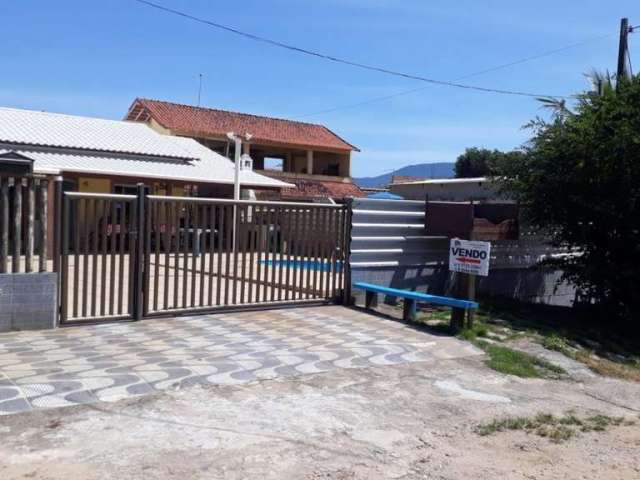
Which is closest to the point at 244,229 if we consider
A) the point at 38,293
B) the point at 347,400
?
the point at 38,293

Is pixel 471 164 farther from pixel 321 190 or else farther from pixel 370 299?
pixel 370 299

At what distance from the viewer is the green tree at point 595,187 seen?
11328 mm

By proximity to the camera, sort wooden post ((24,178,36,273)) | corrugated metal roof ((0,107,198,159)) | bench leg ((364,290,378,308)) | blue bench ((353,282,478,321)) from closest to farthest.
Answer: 1. wooden post ((24,178,36,273))
2. blue bench ((353,282,478,321))
3. bench leg ((364,290,378,308))
4. corrugated metal roof ((0,107,198,159))

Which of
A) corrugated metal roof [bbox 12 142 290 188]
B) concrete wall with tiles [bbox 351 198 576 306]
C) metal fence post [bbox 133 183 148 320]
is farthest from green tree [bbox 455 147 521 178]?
metal fence post [bbox 133 183 148 320]

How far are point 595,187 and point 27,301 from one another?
9026 mm

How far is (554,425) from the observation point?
6.06 meters

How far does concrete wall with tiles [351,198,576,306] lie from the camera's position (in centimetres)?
1126

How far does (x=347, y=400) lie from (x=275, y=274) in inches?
181

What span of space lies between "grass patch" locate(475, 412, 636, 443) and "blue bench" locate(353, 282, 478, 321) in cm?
311

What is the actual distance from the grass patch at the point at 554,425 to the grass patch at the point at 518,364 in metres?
1.46

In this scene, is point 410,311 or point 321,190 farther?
point 321,190

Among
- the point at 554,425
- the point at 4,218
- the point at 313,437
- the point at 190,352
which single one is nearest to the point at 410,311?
the point at 190,352

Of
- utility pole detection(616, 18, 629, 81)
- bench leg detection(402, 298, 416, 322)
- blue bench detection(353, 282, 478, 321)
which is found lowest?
bench leg detection(402, 298, 416, 322)

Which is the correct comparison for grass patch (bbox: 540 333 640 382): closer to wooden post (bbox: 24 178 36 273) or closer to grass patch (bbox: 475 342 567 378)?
grass patch (bbox: 475 342 567 378)
